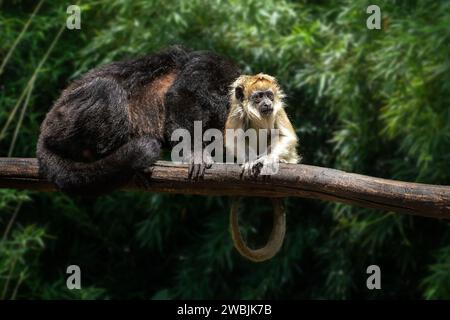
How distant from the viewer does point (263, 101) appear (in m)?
4.19

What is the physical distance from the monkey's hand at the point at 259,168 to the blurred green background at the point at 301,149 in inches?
85.9

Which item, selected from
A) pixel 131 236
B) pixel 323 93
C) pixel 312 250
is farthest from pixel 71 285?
pixel 323 93

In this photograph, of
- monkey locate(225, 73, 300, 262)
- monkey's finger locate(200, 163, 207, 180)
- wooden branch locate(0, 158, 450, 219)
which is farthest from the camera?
monkey locate(225, 73, 300, 262)

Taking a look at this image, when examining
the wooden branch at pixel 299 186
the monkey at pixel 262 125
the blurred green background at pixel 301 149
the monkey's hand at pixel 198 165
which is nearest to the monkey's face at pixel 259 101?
the monkey at pixel 262 125

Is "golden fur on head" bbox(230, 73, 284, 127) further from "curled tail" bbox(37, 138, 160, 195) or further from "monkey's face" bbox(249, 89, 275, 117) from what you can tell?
"curled tail" bbox(37, 138, 160, 195)

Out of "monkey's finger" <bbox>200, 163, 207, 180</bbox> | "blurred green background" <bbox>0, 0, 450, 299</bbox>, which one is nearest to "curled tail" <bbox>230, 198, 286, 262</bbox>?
"monkey's finger" <bbox>200, 163, 207, 180</bbox>

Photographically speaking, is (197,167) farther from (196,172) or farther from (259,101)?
(259,101)

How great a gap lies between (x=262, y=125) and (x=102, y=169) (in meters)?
0.91

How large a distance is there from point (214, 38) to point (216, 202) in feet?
4.62

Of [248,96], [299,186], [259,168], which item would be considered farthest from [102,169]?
[299,186]

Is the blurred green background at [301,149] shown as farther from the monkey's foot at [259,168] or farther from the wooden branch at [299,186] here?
the monkey's foot at [259,168]

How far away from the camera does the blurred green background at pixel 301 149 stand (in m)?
5.84

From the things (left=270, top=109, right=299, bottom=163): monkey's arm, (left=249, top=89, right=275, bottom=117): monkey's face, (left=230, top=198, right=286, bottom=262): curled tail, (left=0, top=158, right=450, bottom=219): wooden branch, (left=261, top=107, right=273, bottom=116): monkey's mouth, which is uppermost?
(left=249, top=89, right=275, bottom=117): monkey's face

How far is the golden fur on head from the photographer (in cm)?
423
